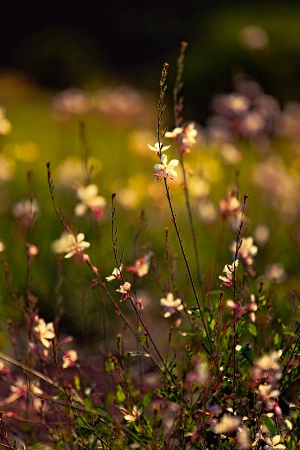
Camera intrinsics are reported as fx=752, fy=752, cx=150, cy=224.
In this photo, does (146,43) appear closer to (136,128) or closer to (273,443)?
(136,128)

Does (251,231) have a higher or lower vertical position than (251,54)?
lower

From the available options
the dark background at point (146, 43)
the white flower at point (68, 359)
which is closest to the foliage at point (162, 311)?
the white flower at point (68, 359)

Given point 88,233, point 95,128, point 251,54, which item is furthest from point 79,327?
point 251,54

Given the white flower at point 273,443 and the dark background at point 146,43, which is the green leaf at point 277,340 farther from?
the dark background at point 146,43

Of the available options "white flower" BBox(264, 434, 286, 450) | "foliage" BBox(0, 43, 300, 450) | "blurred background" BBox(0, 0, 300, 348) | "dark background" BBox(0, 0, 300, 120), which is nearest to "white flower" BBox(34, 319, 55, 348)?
"foliage" BBox(0, 43, 300, 450)

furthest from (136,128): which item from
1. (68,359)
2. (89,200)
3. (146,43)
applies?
(146,43)

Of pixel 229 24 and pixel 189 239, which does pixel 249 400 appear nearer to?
pixel 189 239

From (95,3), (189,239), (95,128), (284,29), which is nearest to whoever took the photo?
(189,239)
